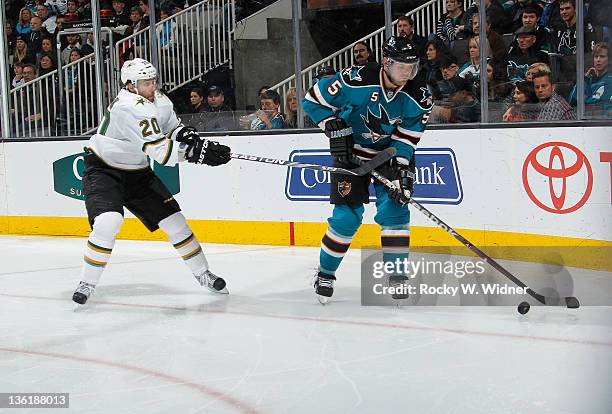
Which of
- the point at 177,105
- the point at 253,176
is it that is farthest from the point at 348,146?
the point at 177,105

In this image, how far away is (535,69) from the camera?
4.92 meters

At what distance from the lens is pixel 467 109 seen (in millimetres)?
5188

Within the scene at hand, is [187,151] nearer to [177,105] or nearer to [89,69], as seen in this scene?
[177,105]

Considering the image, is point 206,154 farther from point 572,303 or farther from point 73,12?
point 73,12

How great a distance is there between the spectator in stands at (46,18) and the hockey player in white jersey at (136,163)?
311 cm

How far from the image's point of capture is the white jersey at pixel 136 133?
397 cm

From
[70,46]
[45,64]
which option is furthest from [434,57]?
[45,64]

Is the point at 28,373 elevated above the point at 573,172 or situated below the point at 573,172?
below

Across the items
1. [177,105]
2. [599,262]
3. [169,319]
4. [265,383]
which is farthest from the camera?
[177,105]

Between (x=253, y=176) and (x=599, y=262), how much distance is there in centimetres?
222

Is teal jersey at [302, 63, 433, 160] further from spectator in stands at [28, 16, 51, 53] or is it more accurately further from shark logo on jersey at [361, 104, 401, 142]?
spectator in stands at [28, 16, 51, 53]

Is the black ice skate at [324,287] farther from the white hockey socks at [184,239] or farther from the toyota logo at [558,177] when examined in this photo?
the toyota logo at [558,177]

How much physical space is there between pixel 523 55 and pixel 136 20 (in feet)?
9.00

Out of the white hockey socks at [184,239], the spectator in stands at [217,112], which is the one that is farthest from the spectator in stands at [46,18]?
the white hockey socks at [184,239]
